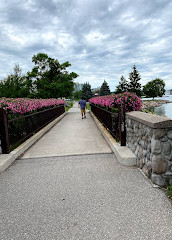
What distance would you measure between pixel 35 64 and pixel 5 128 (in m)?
24.9

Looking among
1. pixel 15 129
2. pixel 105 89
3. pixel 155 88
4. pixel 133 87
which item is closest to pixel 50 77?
pixel 15 129

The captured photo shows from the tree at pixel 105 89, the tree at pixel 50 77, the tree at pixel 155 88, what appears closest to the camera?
the tree at pixel 50 77

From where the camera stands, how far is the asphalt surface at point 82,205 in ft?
6.95

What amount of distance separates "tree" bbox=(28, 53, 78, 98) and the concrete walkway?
20.8 metres

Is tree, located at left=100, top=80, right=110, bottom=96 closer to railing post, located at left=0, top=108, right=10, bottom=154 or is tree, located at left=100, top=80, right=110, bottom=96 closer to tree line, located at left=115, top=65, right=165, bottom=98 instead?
tree line, located at left=115, top=65, right=165, bottom=98

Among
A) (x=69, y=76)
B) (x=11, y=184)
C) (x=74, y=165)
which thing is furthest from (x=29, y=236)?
(x=69, y=76)

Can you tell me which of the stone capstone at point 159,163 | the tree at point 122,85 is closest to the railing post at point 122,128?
the stone capstone at point 159,163

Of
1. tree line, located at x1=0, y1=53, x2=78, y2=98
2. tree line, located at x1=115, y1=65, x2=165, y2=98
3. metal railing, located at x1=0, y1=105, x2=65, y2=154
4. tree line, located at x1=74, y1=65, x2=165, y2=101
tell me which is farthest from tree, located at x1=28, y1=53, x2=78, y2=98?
tree line, located at x1=115, y1=65, x2=165, y2=98

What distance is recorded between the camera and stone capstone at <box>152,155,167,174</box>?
3057 millimetres

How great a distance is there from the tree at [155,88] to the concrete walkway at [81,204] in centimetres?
11855

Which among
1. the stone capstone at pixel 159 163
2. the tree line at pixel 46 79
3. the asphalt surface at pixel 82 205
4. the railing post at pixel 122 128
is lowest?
the asphalt surface at pixel 82 205

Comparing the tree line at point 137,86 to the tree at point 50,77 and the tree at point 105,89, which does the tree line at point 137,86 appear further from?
the tree at point 50,77

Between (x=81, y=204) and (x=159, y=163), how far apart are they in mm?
1500

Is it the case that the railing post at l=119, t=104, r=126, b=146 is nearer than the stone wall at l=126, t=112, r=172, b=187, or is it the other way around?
the stone wall at l=126, t=112, r=172, b=187
